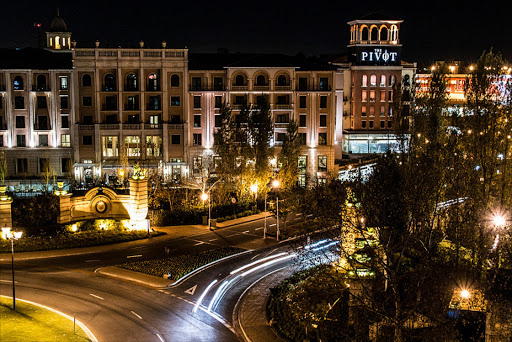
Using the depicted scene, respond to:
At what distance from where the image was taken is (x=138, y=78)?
238ft

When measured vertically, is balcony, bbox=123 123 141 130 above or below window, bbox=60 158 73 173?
above

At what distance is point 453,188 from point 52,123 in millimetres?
54549

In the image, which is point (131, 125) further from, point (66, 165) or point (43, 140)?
point (43, 140)

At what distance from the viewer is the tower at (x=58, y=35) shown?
338ft

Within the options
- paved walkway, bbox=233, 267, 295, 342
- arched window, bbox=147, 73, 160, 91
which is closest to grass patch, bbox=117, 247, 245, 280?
paved walkway, bbox=233, 267, 295, 342

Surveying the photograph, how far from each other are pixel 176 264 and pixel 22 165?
39.8 meters

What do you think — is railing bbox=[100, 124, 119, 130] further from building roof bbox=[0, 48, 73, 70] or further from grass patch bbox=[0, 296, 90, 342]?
grass patch bbox=[0, 296, 90, 342]

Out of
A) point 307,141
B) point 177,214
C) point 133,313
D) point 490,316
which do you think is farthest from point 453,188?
point 307,141

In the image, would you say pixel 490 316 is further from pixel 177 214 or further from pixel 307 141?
pixel 307 141

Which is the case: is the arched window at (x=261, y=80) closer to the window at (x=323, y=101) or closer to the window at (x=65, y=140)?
the window at (x=323, y=101)

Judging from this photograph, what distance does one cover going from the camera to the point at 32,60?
73312 millimetres

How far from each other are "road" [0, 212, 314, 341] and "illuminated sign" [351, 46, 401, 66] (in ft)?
152

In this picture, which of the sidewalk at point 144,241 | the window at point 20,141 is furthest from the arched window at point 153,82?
the sidewalk at point 144,241

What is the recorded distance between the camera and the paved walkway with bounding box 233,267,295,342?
30.3m
